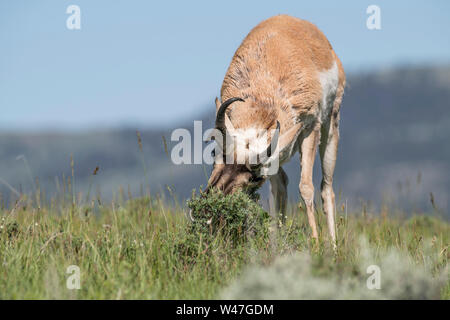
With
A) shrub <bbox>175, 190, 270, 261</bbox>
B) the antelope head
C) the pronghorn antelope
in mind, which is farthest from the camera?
the pronghorn antelope

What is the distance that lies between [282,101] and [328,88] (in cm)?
139

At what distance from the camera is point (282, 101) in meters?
7.04

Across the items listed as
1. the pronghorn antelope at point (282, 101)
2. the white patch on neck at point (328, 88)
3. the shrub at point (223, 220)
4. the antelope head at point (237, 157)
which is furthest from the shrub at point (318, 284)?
the white patch on neck at point (328, 88)

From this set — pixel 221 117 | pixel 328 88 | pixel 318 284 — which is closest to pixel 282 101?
pixel 221 117

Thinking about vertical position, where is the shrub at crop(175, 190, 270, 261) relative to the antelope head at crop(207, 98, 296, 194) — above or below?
below

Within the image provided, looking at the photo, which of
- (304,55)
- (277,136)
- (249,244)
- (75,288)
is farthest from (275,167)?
(75,288)

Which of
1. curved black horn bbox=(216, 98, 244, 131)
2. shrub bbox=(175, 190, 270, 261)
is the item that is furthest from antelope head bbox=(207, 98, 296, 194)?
shrub bbox=(175, 190, 270, 261)

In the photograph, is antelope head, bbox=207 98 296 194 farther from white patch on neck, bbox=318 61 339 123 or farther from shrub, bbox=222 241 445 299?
white patch on neck, bbox=318 61 339 123

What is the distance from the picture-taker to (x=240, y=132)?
655 centimetres

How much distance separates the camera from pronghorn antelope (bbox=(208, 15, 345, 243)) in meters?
6.50

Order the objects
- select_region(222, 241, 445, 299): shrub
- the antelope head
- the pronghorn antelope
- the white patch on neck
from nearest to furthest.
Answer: select_region(222, 241, 445, 299): shrub → the antelope head → the pronghorn antelope → the white patch on neck

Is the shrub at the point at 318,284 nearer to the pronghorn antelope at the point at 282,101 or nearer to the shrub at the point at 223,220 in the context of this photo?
the shrub at the point at 223,220

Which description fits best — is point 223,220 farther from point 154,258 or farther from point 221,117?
point 221,117
